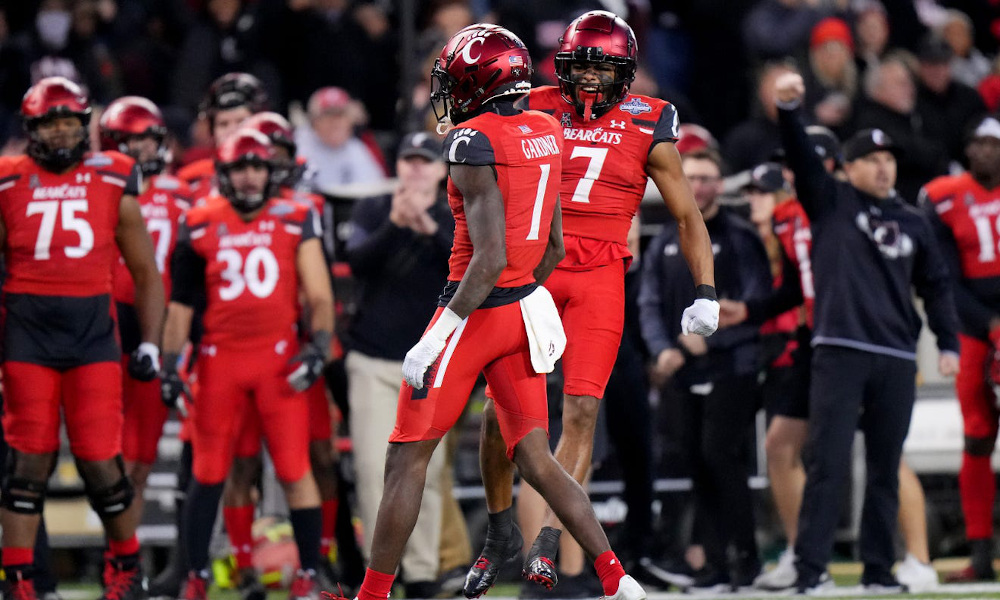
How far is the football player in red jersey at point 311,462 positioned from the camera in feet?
27.9

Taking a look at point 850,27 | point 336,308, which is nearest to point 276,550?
point 336,308

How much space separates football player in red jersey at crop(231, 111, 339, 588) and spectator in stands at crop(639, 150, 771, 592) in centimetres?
177

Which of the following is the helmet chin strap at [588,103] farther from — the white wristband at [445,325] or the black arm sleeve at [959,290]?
the black arm sleeve at [959,290]

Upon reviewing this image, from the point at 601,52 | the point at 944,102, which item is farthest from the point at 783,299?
the point at 944,102

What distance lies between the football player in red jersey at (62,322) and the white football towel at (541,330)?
8.19 feet

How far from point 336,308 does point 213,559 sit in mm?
1581

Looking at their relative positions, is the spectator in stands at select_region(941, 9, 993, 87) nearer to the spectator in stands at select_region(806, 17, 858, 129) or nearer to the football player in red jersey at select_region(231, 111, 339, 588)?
the spectator in stands at select_region(806, 17, 858, 129)

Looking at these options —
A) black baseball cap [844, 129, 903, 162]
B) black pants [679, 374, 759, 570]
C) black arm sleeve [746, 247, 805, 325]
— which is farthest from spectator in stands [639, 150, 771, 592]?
black baseball cap [844, 129, 903, 162]

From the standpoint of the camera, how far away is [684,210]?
6.64 metres

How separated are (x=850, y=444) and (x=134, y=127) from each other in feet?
13.2

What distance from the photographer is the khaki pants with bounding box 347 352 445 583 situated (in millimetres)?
8547

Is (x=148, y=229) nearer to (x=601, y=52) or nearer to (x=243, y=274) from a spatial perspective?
(x=243, y=274)

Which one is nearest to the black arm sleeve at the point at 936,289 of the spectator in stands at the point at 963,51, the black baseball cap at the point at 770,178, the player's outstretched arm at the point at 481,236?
the black baseball cap at the point at 770,178

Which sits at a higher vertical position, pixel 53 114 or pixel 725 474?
pixel 53 114
